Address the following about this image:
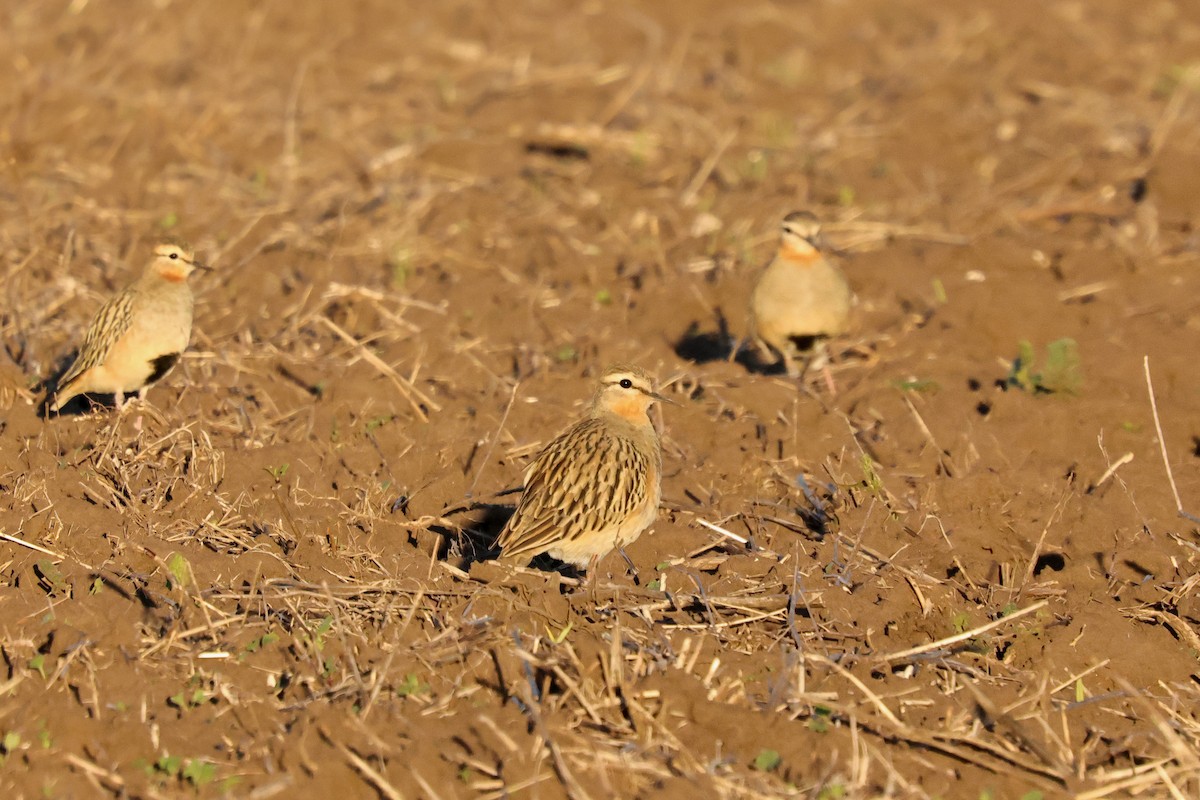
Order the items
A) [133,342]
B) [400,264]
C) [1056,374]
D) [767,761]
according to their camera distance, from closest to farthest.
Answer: [767,761], [133,342], [1056,374], [400,264]

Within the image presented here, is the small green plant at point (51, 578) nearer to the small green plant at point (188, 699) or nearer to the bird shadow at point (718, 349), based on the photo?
the small green plant at point (188, 699)

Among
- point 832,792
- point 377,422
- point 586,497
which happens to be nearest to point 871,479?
point 586,497

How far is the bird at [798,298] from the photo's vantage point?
9516mm

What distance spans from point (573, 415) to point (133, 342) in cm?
249

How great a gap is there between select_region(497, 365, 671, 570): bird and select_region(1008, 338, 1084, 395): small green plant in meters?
2.79

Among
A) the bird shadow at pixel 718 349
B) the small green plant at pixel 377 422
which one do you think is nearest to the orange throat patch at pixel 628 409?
the small green plant at pixel 377 422

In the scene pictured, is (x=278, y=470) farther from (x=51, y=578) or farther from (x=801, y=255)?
(x=801, y=255)

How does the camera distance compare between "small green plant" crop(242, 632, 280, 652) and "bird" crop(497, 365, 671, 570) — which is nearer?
"small green plant" crop(242, 632, 280, 652)

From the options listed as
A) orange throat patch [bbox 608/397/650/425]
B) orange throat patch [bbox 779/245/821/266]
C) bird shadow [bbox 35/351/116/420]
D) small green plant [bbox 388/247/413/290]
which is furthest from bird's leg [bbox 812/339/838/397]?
bird shadow [bbox 35/351/116/420]

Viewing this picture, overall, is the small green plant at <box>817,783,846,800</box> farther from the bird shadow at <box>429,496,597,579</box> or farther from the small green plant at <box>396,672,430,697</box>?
the bird shadow at <box>429,496,597,579</box>

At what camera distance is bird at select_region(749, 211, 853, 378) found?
9.52 metres

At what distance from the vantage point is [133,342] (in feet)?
27.1

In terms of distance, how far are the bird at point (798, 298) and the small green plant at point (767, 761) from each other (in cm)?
419

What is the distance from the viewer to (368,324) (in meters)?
10.0
